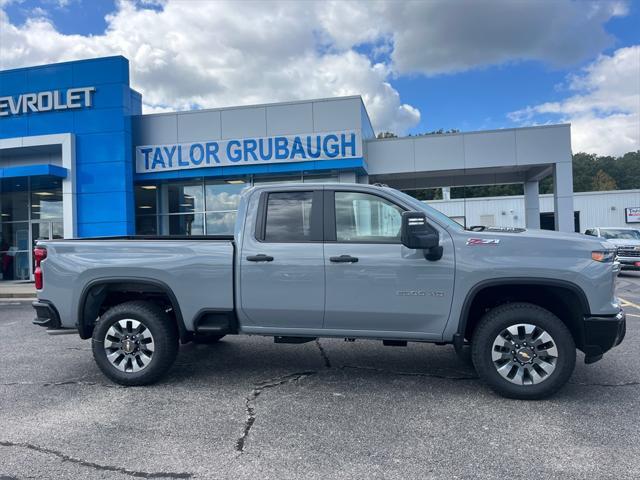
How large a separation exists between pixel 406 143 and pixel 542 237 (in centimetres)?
1317

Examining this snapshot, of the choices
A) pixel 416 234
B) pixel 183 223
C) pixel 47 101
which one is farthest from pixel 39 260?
pixel 47 101

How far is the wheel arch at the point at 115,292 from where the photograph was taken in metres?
4.77

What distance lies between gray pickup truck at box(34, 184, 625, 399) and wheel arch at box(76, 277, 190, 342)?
0.05ft

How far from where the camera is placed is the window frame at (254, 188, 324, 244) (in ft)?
15.2

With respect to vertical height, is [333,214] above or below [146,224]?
below

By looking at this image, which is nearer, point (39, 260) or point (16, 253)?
point (39, 260)

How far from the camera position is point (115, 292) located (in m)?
5.12

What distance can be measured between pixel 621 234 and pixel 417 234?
53.0ft

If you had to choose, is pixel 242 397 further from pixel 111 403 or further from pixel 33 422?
pixel 33 422

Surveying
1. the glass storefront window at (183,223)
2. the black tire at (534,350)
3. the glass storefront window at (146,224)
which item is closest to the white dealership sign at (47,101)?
the glass storefront window at (146,224)

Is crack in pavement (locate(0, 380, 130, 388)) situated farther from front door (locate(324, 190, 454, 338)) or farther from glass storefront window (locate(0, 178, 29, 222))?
glass storefront window (locate(0, 178, 29, 222))

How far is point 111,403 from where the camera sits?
4.40 metres

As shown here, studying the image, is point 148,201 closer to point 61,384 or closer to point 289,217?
point 61,384

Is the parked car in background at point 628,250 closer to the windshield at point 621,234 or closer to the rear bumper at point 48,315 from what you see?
the windshield at point 621,234
